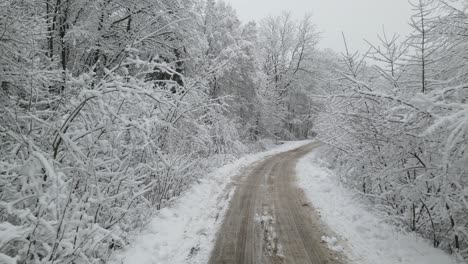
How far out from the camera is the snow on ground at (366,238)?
5129 millimetres

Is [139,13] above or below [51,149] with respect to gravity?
above

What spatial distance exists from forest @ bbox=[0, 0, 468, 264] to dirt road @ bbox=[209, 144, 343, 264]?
1.65 m

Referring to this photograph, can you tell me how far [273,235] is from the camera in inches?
240

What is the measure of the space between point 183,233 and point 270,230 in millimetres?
1849

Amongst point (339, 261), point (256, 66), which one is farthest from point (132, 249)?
point (256, 66)

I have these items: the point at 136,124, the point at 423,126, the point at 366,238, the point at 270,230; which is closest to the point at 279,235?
the point at 270,230

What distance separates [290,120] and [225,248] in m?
35.1

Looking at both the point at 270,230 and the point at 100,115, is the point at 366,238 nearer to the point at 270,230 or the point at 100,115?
the point at 270,230

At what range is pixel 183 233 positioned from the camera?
6.05 metres

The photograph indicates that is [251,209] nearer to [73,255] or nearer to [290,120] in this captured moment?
[73,255]

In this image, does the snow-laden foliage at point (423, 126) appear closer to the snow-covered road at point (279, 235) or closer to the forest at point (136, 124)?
the forest at point (136, 124)

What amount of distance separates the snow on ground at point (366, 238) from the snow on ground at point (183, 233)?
247 centimetres

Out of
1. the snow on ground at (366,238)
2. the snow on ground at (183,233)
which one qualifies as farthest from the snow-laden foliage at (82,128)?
the snow on ground at (366,238)

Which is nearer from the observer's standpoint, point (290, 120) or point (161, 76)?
point (161, 76)
